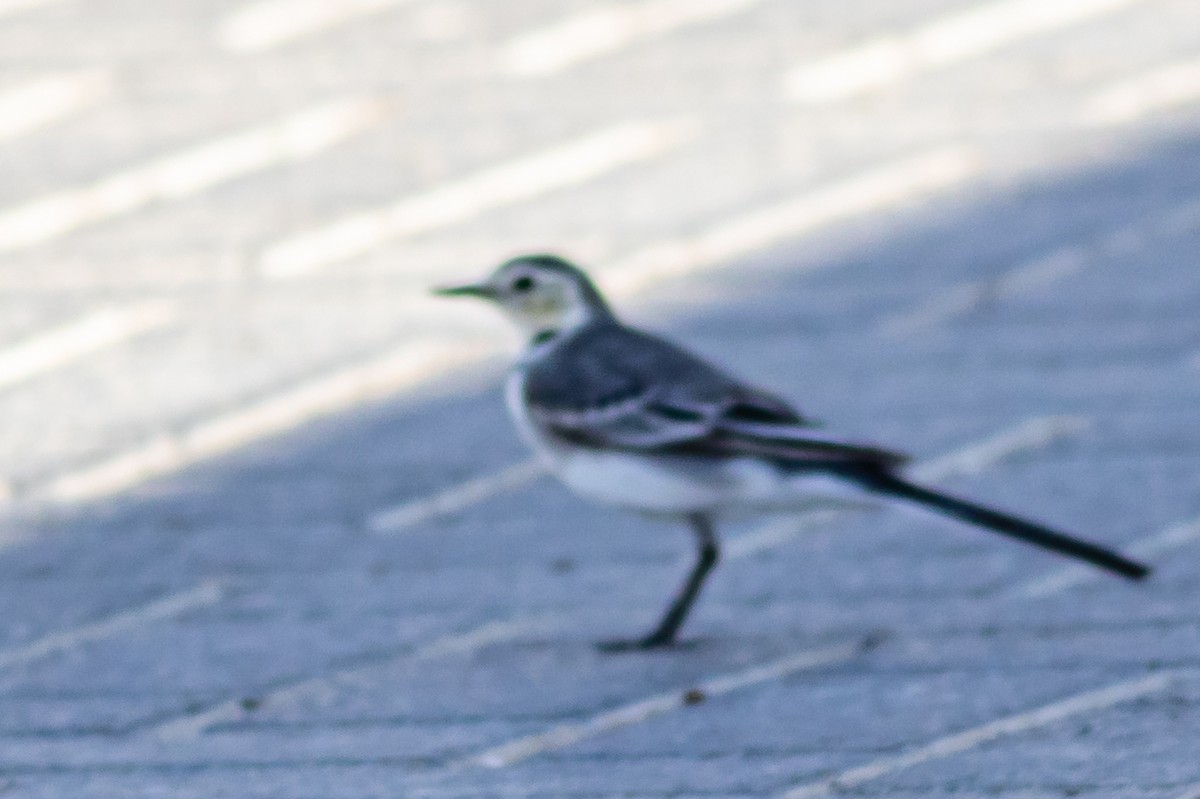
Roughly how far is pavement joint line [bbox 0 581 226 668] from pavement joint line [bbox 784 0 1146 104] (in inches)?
126

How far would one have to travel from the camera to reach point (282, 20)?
9008 millimetres

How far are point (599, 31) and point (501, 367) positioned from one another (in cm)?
231

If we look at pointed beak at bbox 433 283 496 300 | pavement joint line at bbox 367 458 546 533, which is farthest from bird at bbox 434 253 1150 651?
pavement joint line at bbox 367 458 546 533

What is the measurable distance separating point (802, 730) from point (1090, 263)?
292 centimetres

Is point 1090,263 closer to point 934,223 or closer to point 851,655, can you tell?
point 934,223

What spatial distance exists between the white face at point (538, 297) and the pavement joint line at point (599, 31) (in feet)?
9.37

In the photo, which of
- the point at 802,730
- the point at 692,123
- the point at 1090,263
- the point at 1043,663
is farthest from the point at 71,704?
the point at 692,123

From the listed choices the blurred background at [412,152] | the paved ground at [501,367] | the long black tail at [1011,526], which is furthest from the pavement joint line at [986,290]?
the long black tail at [1011,526]

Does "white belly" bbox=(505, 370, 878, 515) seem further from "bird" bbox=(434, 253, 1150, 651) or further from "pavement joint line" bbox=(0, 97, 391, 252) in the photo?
"pavement joint line" bbox=(0, 97, 391, 252)

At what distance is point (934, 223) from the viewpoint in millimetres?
7305

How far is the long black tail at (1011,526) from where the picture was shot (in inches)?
187

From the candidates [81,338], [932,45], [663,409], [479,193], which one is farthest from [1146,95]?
[663,409]

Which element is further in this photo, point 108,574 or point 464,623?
point 108,574

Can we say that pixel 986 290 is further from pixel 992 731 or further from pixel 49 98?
pixel 49 98
